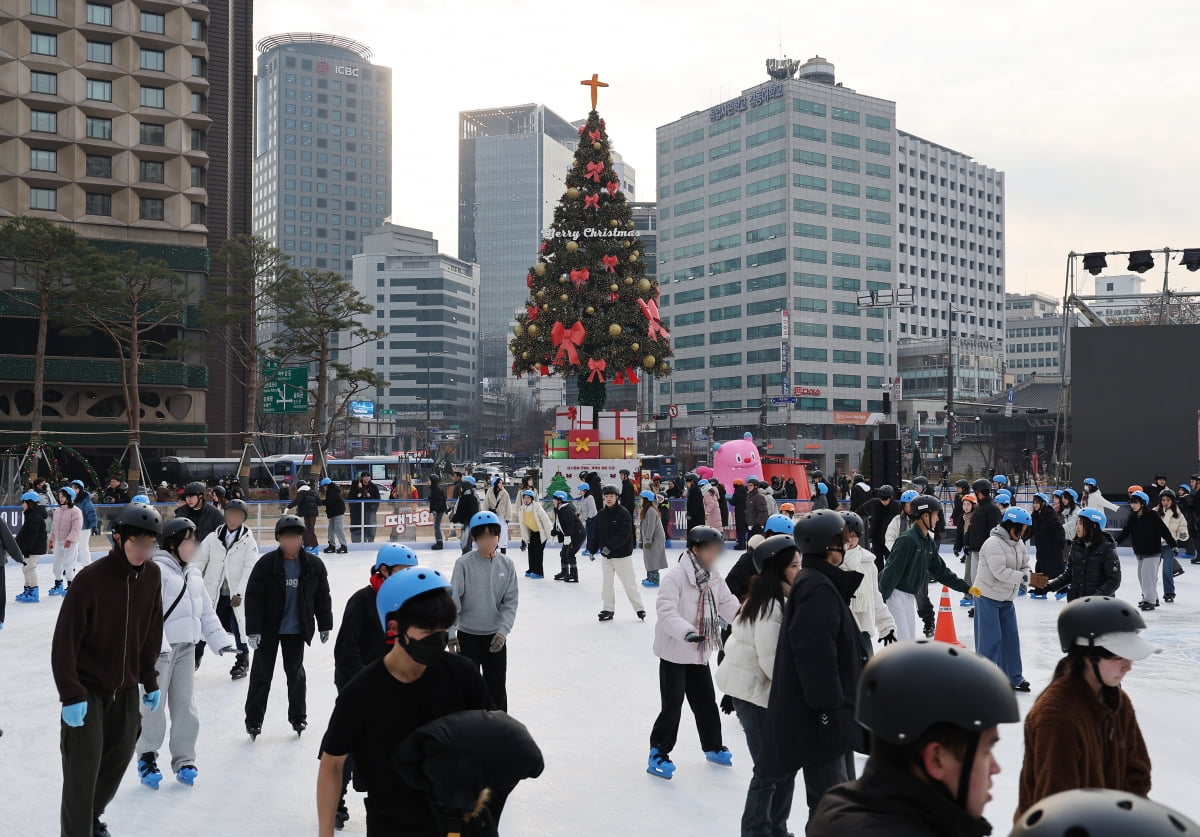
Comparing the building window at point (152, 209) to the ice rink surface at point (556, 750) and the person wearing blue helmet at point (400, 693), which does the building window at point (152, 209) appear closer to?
the ice rink surface at point (556, 750)

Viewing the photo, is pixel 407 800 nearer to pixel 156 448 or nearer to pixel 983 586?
pixel 983 586

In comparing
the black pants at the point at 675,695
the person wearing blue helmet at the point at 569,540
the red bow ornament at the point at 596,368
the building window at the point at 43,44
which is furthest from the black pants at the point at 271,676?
the building window at the point at 43,44

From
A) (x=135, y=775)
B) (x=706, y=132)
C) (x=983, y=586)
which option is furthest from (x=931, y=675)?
(x=706, y=132)

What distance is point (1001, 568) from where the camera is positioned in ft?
27.6

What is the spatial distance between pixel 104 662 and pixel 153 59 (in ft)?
171

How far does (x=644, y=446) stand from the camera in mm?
94250

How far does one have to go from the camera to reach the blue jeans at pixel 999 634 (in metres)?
8.55

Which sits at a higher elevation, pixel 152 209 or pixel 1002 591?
pixel 152 209

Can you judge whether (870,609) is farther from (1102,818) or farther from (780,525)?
(1102,818)

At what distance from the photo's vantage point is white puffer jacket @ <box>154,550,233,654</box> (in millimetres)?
6242

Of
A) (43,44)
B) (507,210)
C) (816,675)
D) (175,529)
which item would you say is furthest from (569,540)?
(507,210)

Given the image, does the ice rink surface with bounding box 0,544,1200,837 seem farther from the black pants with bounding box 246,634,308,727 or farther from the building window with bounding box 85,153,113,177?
the building window with bounding box 85,153,113,177

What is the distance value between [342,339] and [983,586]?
14846 centimetres

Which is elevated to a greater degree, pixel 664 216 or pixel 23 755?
pixel 664 216
